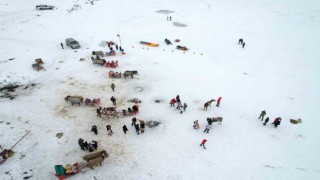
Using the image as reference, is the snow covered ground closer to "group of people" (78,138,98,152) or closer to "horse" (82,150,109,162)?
"group of people" (78,138,98,152)

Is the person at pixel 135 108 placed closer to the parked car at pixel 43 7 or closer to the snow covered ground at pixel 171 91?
the snow covered ground at pixel 171 91

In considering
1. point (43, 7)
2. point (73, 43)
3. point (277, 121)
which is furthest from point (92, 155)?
point (43, 7)

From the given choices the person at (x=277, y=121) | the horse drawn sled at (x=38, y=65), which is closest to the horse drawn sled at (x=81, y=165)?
the person at (x=277, y=121)

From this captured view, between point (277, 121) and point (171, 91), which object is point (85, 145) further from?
point (277, 121)

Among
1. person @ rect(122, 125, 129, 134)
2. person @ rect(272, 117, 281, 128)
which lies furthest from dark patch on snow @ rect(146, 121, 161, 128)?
person @ rect(272, 117, 281, 128)

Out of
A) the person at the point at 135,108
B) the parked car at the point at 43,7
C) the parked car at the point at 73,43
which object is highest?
the parked car at the point at 43,7

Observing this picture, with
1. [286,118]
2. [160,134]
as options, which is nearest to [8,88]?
[160,134]
